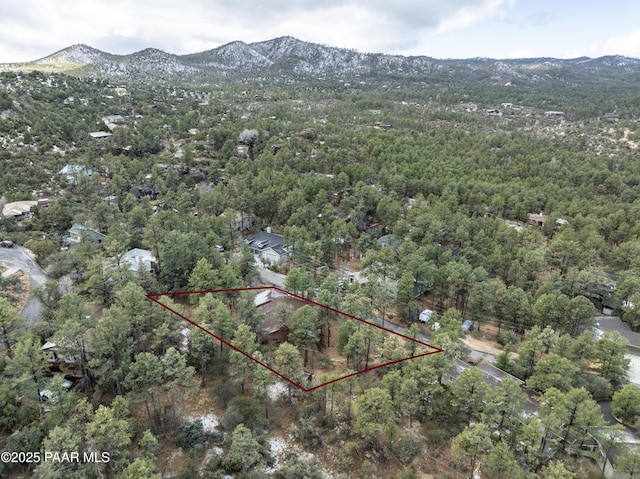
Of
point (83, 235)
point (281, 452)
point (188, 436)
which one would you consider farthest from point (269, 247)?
point (281, 452)

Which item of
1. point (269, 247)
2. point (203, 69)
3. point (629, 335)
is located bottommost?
point (629, 335)

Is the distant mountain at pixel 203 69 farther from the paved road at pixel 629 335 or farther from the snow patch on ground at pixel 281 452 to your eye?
the paved road at pixel 629 335

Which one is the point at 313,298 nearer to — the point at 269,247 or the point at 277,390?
the point at 277,390

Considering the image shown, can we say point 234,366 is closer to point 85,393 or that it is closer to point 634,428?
point 85,393

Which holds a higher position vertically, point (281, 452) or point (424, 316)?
point (424, 316)

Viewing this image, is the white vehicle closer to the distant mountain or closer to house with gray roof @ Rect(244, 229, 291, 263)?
house with gray roof @ Rect(244, 229, 291, 263)

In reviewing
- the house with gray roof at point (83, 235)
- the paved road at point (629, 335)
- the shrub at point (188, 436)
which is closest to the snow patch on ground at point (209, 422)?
the shrub at point (188, 436)

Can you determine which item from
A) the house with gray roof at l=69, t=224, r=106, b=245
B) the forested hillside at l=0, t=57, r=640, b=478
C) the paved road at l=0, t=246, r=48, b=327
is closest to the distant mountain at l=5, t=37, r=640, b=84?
the forested hillside at l=0, t=57, r=640, b=478
